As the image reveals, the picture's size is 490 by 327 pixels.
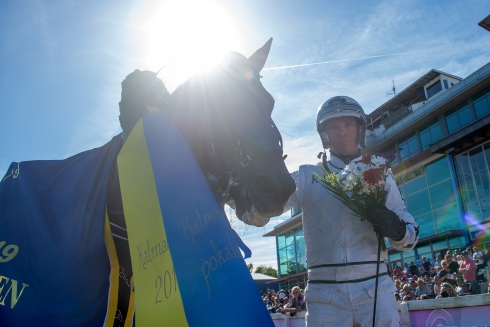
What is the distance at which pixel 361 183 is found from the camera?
3432 mm

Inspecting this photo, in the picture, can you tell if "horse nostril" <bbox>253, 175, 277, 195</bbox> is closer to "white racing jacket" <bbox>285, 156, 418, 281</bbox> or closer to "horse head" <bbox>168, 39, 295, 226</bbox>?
"horse head" <bbox>168, 39, 295, 226</bbox>

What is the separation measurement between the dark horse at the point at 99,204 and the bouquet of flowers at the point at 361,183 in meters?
1.16

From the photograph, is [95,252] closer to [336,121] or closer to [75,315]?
[75,315]

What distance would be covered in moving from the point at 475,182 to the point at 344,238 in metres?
21.5

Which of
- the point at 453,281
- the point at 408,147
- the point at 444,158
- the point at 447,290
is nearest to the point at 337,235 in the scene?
the point at 447,290

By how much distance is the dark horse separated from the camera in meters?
2.03

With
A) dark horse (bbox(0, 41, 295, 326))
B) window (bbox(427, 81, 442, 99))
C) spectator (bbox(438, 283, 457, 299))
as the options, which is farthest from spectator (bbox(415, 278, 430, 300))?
window (bbox(427, 81, 442, 99))

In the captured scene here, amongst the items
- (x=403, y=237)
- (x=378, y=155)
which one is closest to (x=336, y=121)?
(x=378, y=155)

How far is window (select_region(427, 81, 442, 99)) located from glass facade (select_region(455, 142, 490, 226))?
22.8 feet

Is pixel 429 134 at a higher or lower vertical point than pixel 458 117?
lower

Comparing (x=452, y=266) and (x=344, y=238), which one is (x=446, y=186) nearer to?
(x=452, y=266)

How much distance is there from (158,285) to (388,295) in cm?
195

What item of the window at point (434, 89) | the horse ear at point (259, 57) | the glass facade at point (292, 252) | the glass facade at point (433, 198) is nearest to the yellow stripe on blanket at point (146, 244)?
the horse ear at point (259, 57)

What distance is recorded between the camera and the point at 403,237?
3.26 meters
